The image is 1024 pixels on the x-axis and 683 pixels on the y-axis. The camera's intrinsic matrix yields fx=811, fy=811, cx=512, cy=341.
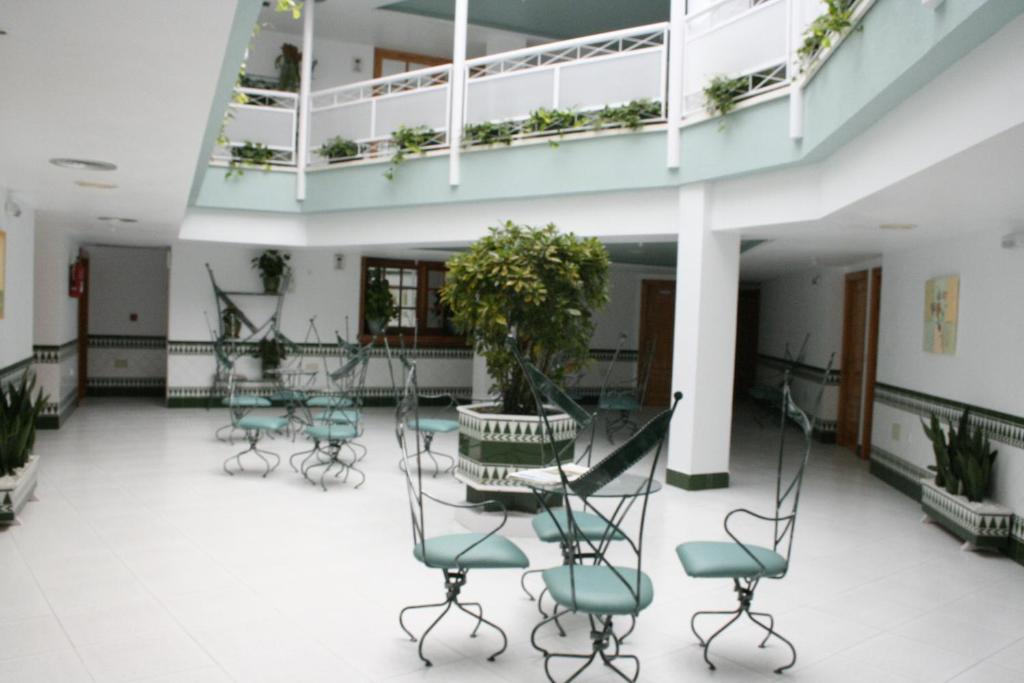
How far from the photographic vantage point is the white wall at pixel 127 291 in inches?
522

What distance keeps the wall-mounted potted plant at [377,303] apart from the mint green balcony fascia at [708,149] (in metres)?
2.41

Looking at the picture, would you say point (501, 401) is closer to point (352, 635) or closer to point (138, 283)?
point (352, 635)

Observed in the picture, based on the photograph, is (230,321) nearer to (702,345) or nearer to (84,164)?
(84,164)

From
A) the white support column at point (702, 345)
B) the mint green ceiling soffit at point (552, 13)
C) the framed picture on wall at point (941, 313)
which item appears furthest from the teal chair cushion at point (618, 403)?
the mint green ceiling soffit at point (552, 13)

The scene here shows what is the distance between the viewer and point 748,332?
16266mm

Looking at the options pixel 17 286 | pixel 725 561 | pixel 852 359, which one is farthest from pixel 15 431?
pixel 852 359

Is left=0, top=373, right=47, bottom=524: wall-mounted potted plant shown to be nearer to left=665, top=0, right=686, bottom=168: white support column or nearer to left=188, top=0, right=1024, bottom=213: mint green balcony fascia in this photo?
left=188, top=0, right=1024, bottom=213: mint green balcony fascia

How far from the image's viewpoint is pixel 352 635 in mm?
4039

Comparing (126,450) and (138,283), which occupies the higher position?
(138,283)

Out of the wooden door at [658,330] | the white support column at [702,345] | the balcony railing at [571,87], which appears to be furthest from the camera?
the wooden door at [658,330]

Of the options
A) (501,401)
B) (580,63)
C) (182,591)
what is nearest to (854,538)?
(501,401)

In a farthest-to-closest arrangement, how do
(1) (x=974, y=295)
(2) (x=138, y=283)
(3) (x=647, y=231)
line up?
→ (2) (x=138, y=283)
(3) (x=647, y=231)
(1) (x=974, y=295)

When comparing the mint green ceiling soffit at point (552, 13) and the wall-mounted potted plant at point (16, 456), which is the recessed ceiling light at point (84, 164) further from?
the mint green ceiling soffit at point (552, 13)

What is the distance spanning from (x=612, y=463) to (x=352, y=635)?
1.70 metres
